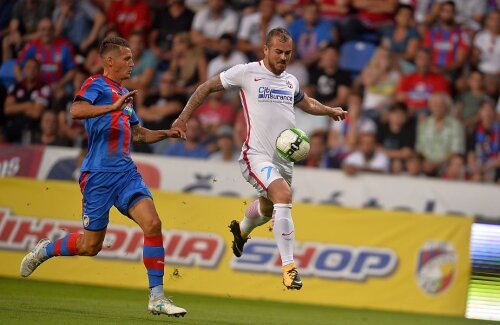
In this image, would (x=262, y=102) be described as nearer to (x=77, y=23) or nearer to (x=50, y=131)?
(x=50, y=131)

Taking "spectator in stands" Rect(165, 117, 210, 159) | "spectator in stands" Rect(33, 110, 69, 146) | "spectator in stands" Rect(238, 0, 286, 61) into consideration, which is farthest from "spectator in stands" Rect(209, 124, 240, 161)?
"spectator in stands" Rect(33, 110, 69, 146)

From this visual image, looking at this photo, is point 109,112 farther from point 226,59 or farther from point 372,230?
point 226,59

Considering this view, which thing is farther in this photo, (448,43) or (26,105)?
(448,43)

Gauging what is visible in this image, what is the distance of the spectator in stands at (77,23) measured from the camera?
61.4 feet

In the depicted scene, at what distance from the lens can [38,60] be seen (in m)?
18.0

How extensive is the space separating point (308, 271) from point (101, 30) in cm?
696

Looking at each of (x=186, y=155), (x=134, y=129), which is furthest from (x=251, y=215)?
(x=186, y=155)

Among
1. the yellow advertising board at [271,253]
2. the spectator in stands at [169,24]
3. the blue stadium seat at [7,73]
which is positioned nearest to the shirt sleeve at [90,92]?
the yellow advertising board at [271,253]

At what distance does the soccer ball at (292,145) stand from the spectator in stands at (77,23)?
29.5 feet

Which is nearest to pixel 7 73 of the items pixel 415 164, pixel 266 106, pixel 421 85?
pixel 421 85

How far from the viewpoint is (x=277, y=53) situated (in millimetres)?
10328

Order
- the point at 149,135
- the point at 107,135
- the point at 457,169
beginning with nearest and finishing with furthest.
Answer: the point at 107,135 → the point at 149,135 → the point at 457,169

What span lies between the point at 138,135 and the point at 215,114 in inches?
285

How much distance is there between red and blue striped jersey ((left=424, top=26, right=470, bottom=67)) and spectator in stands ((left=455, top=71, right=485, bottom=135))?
0.73 m
